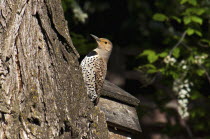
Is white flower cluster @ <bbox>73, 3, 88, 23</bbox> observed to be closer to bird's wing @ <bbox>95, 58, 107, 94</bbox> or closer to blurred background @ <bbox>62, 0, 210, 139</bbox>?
blurred background @ <bbox>62, 0, 210, 139</bbox>

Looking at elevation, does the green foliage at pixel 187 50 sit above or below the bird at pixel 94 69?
below

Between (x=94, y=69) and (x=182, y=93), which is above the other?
(x=94, y=69)

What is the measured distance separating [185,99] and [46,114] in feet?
18.5

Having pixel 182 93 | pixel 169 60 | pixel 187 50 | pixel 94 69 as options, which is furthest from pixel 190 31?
pixel 94 69

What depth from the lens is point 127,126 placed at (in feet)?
17.1

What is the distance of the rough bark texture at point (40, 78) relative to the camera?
381 cm

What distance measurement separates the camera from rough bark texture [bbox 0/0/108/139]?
12.5 ft

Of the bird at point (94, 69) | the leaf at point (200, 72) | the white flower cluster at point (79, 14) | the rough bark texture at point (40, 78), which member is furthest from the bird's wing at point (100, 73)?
the leaf at point (200, 72)

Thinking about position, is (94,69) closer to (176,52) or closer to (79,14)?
(79,14)

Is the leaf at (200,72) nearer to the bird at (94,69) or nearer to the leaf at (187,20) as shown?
the leaf at (187,20)

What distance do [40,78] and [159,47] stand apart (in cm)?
685

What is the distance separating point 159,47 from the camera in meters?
10.6

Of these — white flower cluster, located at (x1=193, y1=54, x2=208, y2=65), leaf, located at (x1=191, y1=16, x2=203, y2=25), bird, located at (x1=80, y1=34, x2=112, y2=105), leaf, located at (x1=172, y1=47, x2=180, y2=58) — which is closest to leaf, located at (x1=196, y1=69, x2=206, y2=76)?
white flower cluster, located at (x1=193, y1=54, x2=208, y2=65)

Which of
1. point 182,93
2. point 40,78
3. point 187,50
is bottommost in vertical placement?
point 182,93
